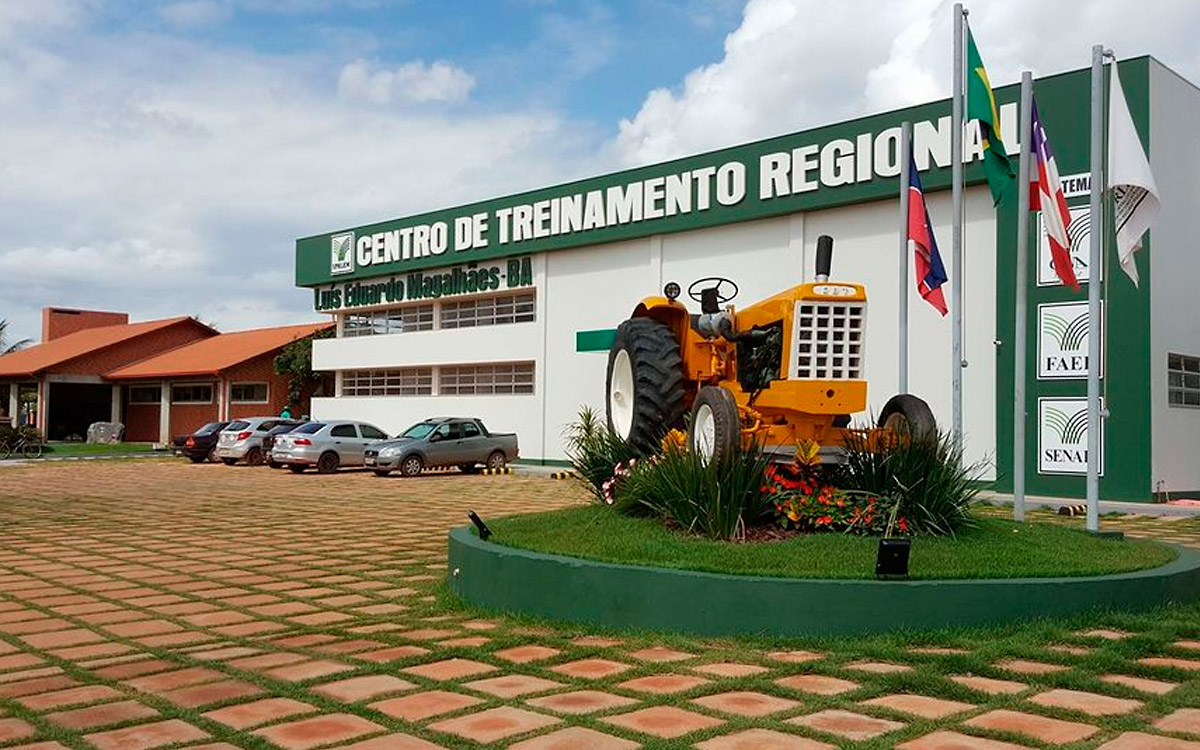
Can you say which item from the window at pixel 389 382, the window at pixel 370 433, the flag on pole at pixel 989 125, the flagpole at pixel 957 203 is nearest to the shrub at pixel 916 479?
the flagpole at pixel 957 203

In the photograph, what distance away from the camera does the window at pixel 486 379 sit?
30.6 meters

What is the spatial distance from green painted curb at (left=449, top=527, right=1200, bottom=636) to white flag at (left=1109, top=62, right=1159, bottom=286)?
165 inches

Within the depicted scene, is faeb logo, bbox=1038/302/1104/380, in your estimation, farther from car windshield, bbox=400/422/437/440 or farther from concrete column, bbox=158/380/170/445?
concrete column, bbox=158/380/170/445

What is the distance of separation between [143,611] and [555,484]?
575 inches

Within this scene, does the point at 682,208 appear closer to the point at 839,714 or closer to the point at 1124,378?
the point at 1124,378

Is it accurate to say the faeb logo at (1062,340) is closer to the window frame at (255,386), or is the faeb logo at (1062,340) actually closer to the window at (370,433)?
the window at (370,433)

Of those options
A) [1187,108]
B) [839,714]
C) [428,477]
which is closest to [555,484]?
[428,477]

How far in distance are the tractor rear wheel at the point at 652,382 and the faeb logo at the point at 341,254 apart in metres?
27.2

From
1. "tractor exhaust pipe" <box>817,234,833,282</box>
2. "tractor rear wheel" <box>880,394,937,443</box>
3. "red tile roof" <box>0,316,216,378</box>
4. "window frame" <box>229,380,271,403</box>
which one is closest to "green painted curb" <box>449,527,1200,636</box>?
"tractor rear wheel" <box>880,394,937,443</box>

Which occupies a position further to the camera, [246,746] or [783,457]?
[783,457]

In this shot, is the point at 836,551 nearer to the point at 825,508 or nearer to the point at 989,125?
the point at 825,508

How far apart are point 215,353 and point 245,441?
15.9m

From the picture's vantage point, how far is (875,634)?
21.2ft

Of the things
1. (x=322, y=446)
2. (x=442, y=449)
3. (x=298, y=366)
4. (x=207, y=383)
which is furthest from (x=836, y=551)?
(x=207, y=383)
